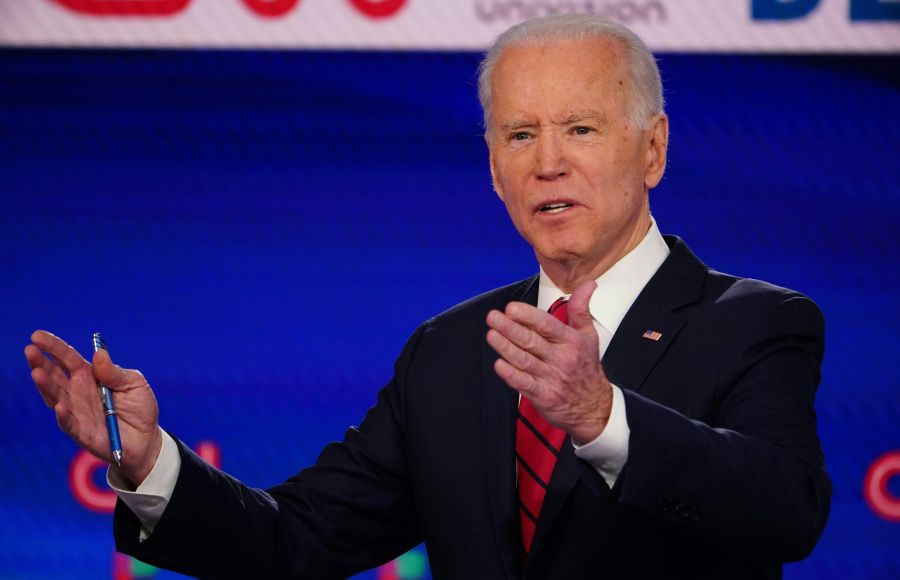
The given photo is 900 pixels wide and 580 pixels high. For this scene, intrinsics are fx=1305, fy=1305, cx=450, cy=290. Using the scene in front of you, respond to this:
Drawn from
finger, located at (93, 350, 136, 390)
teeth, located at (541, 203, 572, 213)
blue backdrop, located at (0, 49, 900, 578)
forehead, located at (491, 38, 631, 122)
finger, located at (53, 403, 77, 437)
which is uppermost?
blue backdrop, located at (0, 49, 900, 578)

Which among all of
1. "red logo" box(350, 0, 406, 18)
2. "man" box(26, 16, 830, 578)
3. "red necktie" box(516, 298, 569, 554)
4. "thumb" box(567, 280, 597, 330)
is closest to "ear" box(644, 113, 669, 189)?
"man" box(26, 16, 830, 578)

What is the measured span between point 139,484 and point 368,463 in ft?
1.28

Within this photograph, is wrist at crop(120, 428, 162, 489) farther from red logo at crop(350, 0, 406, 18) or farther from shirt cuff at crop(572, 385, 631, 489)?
red logo at crop(350, 0, 406, 18)

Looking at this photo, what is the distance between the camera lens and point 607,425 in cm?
149

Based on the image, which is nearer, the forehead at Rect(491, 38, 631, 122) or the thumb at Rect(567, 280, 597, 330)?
the thumb at Rect(567, 280, 597, 330)

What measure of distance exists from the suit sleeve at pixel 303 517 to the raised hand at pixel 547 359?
0.63m

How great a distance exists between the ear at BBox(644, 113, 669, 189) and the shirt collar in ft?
0.24

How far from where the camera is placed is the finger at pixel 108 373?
1.71 metres

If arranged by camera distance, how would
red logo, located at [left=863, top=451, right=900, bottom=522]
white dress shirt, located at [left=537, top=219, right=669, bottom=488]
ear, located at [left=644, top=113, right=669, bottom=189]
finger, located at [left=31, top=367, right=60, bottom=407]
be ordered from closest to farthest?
1. finger, located at [left=31, top=367, right=60, bottom=407]
2. white dress shirt, located at [left=537, top=219, right=669, bottom=488]
3. ear, located at [left=644, top=113, right=669, bottom=189]
4. red logo, located at [left=863, top=451, right=900, bottom=522]

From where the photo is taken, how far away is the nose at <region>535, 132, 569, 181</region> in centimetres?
194

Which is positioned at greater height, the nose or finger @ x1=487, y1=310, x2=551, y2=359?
the nose

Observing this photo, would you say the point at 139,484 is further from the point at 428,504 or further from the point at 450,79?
the point at 450,79

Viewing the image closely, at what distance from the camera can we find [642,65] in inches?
78.5

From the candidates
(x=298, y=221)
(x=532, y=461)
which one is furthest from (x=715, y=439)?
(x=298, y=221)
